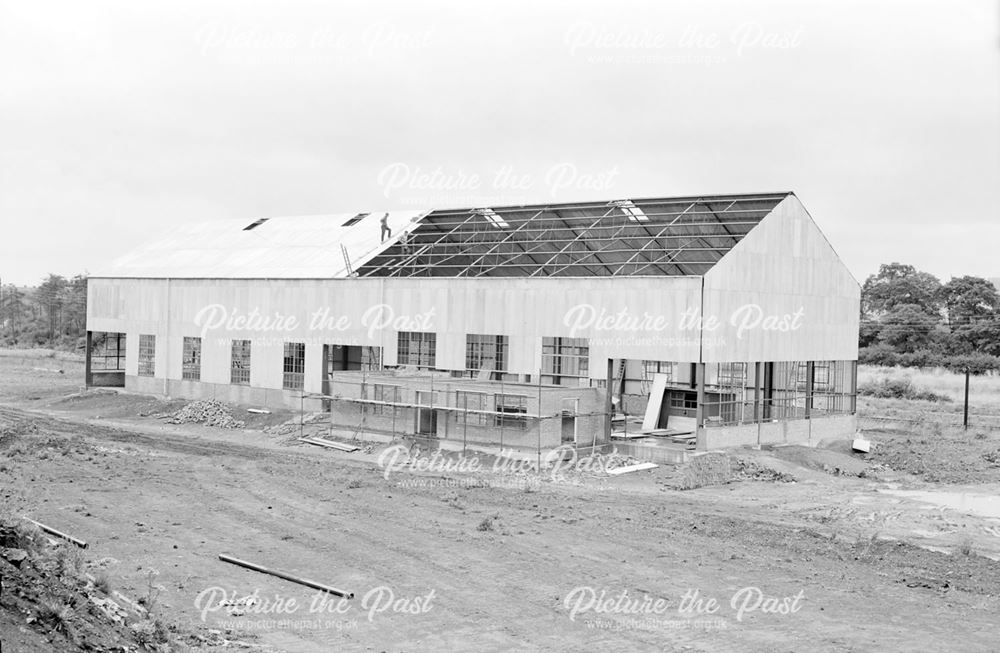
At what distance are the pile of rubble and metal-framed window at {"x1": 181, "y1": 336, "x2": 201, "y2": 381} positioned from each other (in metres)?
3.25

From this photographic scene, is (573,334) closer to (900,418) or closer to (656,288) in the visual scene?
(656,288)

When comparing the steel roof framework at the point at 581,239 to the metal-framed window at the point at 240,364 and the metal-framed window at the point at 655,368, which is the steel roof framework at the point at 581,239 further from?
the metal-framed window at the point at 655,368

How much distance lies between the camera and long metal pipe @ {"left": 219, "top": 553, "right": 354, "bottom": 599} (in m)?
17.4

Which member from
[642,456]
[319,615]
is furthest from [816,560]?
[642,456]

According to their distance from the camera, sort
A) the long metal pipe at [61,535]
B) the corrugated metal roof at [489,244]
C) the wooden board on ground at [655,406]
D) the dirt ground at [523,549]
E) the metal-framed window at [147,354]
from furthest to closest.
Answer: the metal-framed window at [147,354] < the corrugated metal roof at [489,244] < the wooden board on ground at [655,406] < the long metal pipe at [61,535] < the dirt ground at [523,549]

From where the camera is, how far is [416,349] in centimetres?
4238

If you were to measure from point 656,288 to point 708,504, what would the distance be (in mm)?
9775

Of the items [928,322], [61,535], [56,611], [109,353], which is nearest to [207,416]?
[61,535]

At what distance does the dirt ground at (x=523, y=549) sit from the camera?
1584 cm

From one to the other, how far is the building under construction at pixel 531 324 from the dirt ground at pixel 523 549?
11.0ft

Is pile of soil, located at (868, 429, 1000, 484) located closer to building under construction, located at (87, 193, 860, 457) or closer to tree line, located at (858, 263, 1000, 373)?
building under construction, located at (87, 193, 860, 457)

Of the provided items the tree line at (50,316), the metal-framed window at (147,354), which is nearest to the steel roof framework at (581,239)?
the metal-framed window at (147,354)

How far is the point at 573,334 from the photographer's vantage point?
36.1 m

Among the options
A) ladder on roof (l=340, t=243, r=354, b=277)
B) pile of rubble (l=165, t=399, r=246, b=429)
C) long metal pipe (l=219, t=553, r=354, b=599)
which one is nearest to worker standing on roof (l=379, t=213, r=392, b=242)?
ladder on roof (l=340, t=243, r=354, b=277)
